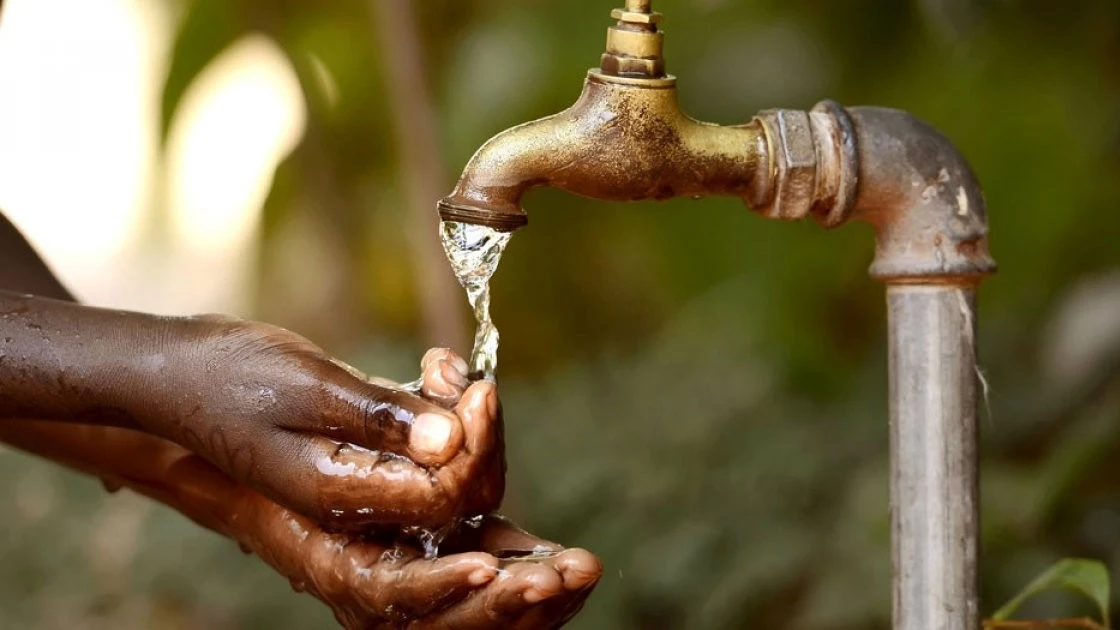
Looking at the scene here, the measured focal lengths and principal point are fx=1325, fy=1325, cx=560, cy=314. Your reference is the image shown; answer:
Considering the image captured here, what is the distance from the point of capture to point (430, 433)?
28.9 inches

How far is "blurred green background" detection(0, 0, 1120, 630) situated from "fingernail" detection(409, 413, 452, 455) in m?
0.98

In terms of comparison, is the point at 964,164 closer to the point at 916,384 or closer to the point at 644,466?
the point at 916,384

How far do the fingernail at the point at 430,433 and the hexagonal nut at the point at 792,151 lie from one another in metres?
0.32

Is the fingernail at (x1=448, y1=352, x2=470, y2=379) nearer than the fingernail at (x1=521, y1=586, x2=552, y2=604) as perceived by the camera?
No

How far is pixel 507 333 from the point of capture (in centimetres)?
331

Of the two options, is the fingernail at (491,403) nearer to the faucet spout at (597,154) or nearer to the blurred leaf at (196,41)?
the faucet spout at (597,154)

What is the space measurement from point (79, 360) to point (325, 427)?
178mm

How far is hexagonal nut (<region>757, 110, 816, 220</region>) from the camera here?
3.00ft

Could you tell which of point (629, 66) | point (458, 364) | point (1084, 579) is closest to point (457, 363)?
point (458, 364)

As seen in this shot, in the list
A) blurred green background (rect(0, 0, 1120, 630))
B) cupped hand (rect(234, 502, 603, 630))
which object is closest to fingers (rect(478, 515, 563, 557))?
cupped hand (rect(234, 502, 603, 630))

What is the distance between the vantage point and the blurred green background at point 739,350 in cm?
180

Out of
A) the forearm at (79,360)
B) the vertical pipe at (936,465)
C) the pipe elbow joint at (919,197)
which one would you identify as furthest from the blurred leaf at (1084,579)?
the forearm at (79,360)

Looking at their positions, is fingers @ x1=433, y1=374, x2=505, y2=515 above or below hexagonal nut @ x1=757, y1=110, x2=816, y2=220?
below

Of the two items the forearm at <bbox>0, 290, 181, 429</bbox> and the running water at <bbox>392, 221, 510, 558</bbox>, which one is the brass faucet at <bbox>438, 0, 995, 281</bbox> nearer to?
the running water at <bbox>392, 221, 510, 558</bbox>
